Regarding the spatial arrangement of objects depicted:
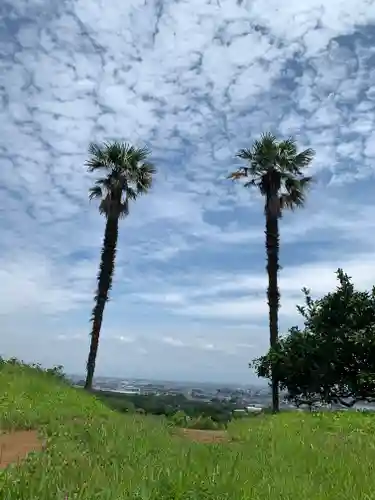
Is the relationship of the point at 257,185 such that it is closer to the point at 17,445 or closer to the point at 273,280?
the point at 273,280

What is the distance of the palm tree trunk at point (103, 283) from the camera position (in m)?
Answer: 24.2

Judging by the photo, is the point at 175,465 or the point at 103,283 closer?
the point at 175,465

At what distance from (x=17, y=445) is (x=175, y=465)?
11.6ft

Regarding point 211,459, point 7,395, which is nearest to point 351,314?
point 7,395

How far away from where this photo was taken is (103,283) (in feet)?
82.7

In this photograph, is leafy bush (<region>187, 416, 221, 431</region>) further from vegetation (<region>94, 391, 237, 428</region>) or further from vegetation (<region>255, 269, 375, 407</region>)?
vegetation (<region>255, 269, 375, 407</region>)

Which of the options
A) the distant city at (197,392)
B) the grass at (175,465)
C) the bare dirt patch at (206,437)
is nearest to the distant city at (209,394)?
the distant city at (197,392)

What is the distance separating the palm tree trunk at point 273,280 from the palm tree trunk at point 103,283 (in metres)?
7.13

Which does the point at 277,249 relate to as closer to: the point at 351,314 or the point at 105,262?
the point at 351,314

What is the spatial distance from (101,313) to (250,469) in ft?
61.5

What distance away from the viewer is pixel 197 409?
2347 centimetres

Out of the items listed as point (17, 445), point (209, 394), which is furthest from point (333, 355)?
point (209, 394)

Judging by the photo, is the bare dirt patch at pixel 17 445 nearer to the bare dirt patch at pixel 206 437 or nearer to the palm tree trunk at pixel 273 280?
the bare dirt patch at pixel 206 437

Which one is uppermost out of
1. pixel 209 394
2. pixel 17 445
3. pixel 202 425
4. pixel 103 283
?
pixel 103 283
